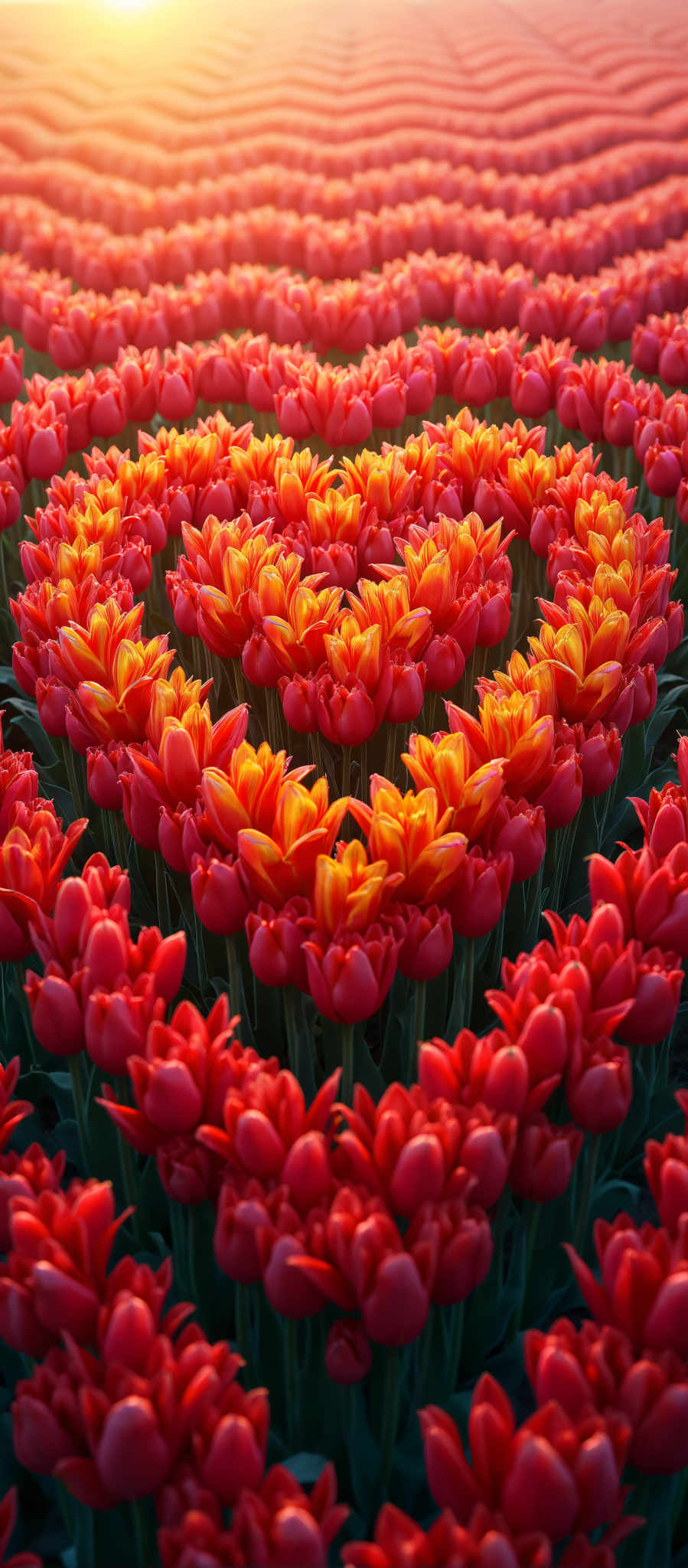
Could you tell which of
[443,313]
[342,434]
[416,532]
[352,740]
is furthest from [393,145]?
[352,740]

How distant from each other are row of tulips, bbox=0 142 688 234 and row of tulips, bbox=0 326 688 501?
3.93 m

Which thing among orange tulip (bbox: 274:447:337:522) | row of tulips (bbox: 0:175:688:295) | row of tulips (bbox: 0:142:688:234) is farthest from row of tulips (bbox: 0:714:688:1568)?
row of tulips (bbox: 0:142:688:234)

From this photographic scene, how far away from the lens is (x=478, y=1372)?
65.8 inches

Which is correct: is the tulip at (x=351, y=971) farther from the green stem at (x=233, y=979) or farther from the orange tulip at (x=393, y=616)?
the orange tulip at (x=393, y=616)

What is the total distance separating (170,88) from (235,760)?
11.1m

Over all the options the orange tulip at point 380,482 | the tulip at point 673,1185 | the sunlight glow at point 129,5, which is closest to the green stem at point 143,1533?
the tulip at point 673,1185

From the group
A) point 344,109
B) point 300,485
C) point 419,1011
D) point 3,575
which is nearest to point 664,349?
point 300,485

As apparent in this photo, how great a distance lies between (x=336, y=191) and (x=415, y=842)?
7096 millimetres

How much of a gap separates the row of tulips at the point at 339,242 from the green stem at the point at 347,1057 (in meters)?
5.12

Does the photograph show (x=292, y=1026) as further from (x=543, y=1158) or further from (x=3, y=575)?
(x=3, y=575)

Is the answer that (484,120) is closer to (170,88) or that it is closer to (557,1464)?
(170,88)

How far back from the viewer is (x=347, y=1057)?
1653mm

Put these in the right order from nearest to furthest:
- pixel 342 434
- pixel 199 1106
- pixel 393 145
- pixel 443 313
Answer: pixel 199 1106 < pixel 342 434 < pixel 443 313 < pixel 393 145

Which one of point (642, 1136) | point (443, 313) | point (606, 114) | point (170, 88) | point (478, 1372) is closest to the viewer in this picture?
point (478, 1372)
